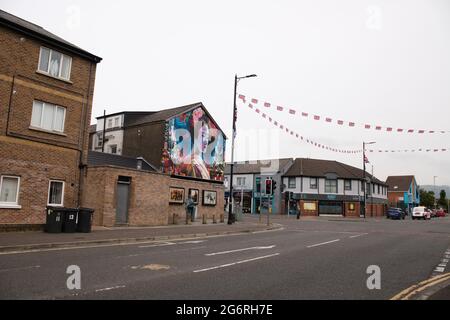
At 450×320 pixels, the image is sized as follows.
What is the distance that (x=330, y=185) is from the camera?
191 ft

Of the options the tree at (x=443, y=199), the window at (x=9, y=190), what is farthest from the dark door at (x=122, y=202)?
the tree at (x=443, y=199)

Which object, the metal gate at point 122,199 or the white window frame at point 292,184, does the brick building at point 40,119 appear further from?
the white window frame at point 292,184

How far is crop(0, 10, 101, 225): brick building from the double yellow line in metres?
15.6

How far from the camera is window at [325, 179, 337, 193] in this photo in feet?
190

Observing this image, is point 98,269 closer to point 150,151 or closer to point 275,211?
point 150,151

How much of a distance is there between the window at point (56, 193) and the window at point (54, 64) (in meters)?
5.32

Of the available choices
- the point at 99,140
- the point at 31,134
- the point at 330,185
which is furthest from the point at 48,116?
the point at 330,185

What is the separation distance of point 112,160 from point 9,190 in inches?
394

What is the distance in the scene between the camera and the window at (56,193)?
60.0 ft

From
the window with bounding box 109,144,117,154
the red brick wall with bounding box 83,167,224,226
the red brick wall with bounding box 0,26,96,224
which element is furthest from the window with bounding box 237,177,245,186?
the red brick wall with bounding box 0,26,96,224

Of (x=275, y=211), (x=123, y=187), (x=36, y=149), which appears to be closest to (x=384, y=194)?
(x=275, y=211)

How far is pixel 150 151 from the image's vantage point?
2997cm

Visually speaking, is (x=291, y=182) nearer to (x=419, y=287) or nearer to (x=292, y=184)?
(x=292, y=184)

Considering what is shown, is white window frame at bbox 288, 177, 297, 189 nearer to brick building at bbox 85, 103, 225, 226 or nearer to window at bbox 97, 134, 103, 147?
brick building at bbox 85, 103, 225, 226
